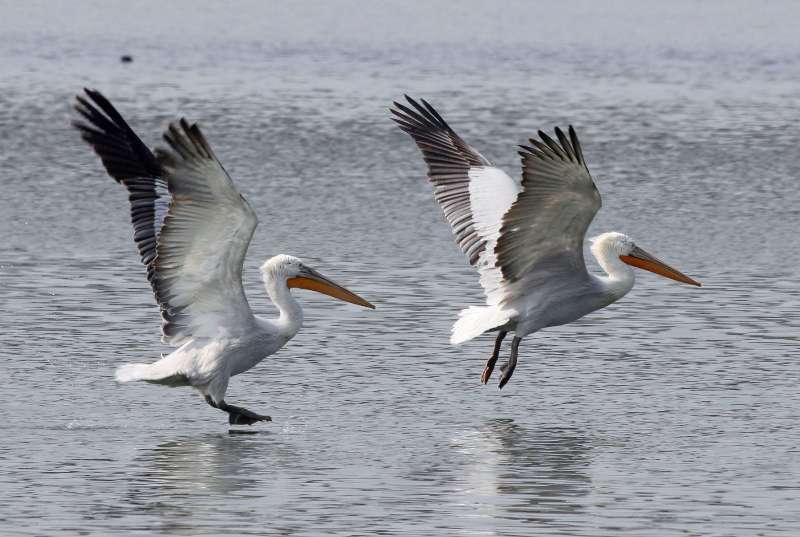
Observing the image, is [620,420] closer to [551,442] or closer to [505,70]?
[551,442]

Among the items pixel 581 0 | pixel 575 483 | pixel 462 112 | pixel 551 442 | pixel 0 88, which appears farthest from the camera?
pixel 581 0

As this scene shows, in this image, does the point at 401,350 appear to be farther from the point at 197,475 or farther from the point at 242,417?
the point at 197,475

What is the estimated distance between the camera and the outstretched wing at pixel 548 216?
10.5 metres

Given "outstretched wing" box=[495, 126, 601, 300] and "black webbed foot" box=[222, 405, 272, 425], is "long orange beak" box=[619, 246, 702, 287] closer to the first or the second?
"outstretched wing" box=[495, 126, 601, 300]

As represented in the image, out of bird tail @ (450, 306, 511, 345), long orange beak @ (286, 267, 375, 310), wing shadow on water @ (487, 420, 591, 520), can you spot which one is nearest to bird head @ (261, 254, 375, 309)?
long orange beak @ (286, 267, 375, 310)

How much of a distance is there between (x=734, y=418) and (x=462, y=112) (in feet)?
57.3

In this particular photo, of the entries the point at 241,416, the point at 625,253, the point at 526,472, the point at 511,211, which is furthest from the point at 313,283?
the point at 625,253

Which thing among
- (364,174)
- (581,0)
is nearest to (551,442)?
(364,174)

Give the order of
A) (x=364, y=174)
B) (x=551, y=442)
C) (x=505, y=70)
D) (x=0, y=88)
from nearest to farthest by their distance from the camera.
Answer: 1. (x=551, y=442)
2. (x=364, y=174)
3. (x=0, y=88)
4. (x=505, y=70)

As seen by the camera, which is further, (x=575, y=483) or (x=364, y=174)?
(x=364, y=174)

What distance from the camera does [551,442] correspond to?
378 inches

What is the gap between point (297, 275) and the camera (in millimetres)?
10609

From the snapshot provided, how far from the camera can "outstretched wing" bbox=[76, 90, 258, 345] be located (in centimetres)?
930

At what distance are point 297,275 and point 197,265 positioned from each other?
960 mm
